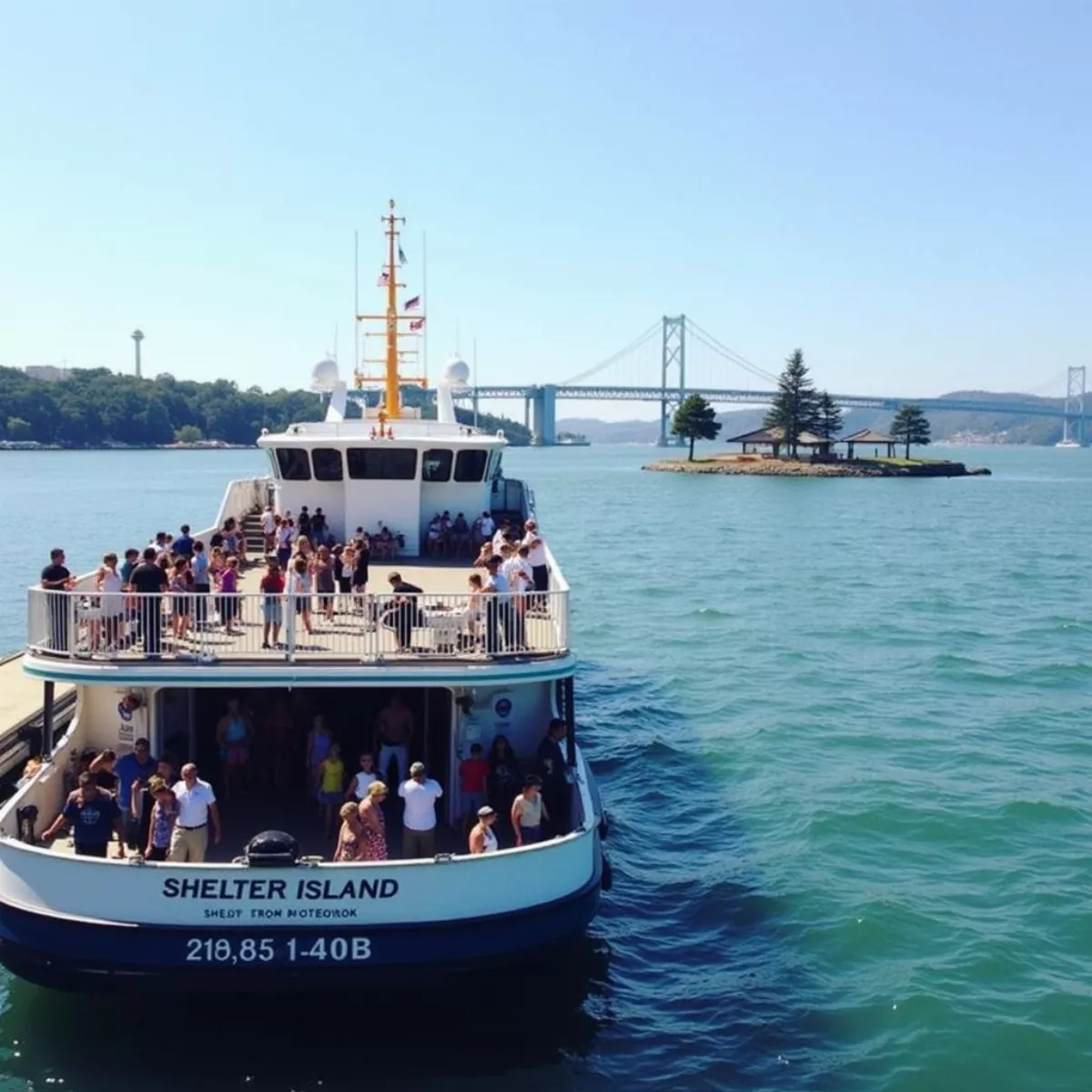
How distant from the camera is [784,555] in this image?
49.9 m

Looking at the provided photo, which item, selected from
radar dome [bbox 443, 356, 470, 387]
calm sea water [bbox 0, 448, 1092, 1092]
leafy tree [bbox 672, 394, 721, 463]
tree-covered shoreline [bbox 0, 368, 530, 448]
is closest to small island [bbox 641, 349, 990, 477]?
leafy tree [bbox 672, 394, 721, 463]

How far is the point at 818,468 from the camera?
354 ft

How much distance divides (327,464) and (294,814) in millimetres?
7185

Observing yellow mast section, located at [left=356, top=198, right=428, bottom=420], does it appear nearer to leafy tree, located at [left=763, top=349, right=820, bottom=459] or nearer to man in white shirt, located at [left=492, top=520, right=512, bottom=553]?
man in white shirt, located at [left=492, top=520, right=512, bottom=553]

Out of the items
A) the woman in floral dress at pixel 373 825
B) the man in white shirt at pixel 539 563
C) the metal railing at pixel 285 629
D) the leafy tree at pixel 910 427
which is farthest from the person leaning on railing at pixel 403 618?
the leafy tree at pixel 910 427

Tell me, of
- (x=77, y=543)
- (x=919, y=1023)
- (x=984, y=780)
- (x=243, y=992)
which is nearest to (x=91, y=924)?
(x=243, y=992)

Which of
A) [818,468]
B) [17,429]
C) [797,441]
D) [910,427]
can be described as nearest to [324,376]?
[818,468]

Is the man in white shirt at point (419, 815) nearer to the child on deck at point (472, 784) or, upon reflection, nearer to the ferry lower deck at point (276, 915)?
the ferry lower deck at point (276, 915)

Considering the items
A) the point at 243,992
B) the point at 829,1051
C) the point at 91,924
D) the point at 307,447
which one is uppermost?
the point at 307,447

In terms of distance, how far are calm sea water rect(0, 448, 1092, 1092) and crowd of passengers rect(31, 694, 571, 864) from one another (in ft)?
4.83

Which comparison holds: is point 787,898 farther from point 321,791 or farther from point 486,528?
point 486,528

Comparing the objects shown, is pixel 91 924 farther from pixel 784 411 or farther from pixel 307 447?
pixel 784 411

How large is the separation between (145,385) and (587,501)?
128 meters

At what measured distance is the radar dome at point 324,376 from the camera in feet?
73.0
